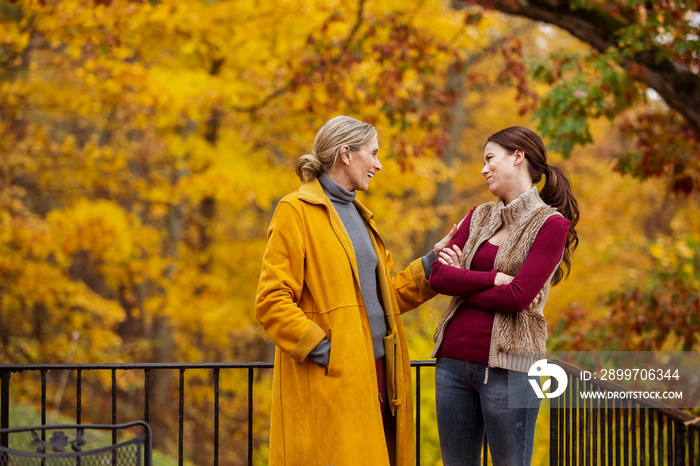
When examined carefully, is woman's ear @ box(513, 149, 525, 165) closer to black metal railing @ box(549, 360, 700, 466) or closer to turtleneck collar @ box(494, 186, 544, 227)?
turtleneck collar @ box(494, 186, 544, 227)

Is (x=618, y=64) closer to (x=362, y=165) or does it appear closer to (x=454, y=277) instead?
(x=362, y=165)

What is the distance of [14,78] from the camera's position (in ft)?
28.3

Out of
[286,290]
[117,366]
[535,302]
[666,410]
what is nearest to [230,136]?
[117,366]

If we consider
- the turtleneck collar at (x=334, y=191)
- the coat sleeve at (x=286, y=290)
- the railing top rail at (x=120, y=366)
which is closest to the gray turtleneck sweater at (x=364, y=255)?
the turtleneck collar at (x=334, y=191)

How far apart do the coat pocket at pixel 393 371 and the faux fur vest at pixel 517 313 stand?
0.67 feet

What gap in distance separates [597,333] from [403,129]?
9.18 feet

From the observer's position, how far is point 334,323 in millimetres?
2609

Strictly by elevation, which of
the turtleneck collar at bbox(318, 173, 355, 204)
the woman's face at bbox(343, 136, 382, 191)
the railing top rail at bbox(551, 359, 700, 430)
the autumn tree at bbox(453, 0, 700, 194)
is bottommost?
the railing top rail at bbox(551, 359, 700, 430)

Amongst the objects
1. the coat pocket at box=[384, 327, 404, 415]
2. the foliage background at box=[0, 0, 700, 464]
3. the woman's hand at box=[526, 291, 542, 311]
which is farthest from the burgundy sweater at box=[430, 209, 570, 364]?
the foliage background at box=[0, 0, 700, 464]

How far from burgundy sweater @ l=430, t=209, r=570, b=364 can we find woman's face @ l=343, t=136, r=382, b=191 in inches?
19.8

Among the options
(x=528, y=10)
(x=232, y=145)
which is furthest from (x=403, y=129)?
(x=232, y=145)

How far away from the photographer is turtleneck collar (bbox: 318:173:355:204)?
112 inches

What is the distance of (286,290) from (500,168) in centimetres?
99

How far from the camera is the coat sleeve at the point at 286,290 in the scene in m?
2.54
